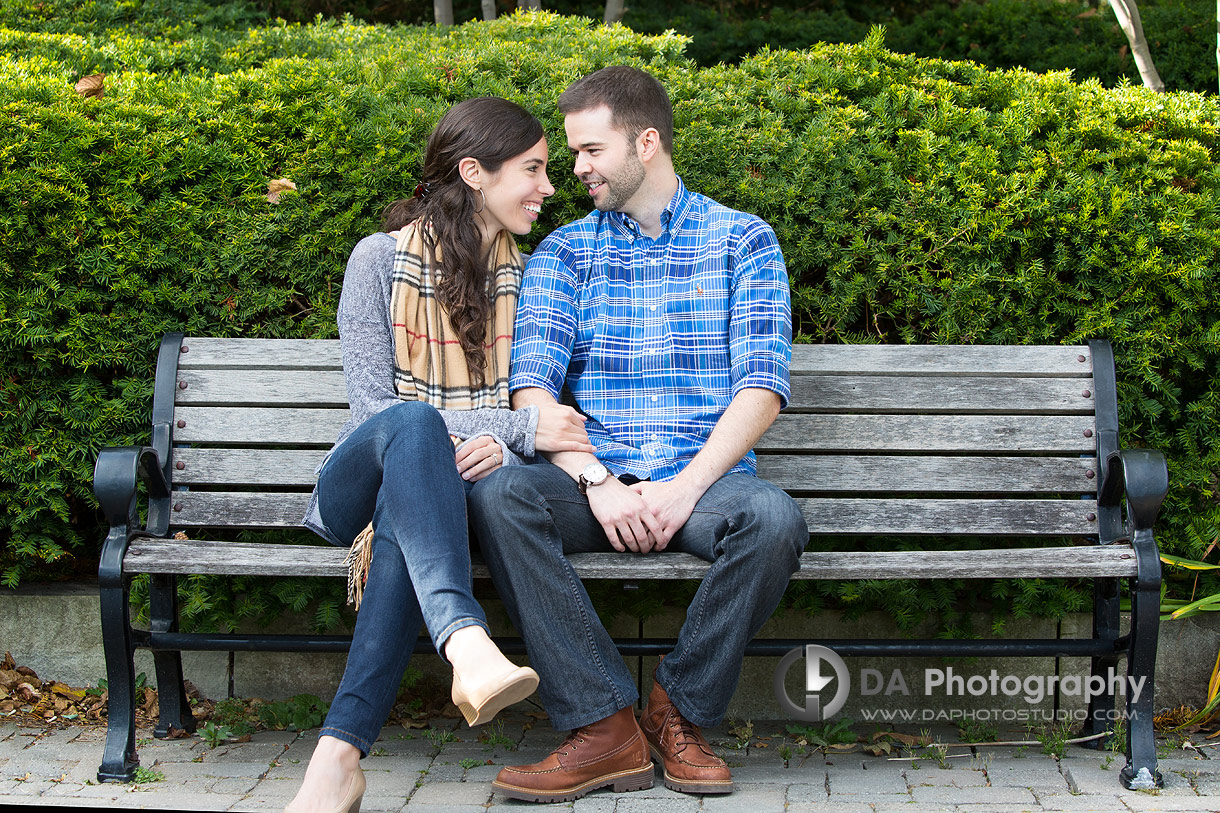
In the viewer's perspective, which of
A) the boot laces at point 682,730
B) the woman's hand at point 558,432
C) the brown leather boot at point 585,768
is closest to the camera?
the brown leather boot at point 585,768

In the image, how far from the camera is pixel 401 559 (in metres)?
2.74

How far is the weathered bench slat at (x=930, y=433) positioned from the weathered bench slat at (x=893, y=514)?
18 cm

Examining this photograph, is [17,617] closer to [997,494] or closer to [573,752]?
[573,752]

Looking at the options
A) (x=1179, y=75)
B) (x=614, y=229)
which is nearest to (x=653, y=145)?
(x=614, y=229)

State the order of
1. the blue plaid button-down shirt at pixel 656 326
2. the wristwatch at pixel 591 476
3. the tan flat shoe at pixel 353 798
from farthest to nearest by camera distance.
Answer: the blue plaid button-down shirt at pixel 656 326, the wristwatch at pixel 591 476, the tan flat shoe at pixel 353 798

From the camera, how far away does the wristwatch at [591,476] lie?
10.1ft

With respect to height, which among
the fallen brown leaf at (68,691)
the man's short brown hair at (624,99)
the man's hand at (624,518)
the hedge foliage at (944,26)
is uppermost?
the hedge foliage at (944,26)

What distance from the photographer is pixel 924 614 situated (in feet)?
12.0

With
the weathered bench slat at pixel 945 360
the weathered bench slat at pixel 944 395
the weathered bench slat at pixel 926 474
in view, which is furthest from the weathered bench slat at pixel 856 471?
the weathered bench slat at pixel 945 360

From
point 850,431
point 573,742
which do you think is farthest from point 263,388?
point 850,431

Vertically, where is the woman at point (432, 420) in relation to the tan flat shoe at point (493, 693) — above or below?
above

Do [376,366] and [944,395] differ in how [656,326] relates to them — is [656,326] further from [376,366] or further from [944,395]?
[944,395]

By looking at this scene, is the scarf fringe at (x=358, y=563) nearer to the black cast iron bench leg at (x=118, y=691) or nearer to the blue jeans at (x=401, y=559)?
the blue jeans at (x=401, y=559)

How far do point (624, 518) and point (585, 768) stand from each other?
26.4 inches
